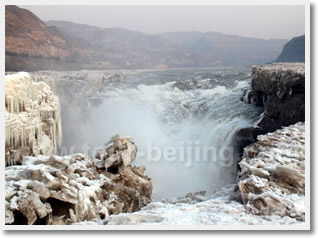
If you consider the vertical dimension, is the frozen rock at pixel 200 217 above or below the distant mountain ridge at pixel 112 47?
below

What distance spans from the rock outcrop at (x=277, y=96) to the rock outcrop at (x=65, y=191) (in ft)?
8.65

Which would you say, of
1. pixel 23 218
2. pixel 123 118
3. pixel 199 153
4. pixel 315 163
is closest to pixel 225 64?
pixel 199 153

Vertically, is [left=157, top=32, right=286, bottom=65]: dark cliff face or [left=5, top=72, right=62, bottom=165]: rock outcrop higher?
[left=157, top=32, right=286, bottom=65]: dark cliff face

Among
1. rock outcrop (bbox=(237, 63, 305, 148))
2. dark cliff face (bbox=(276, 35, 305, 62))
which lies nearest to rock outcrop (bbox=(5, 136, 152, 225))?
rock outcrop (bbox=(237, 63, 305, 148))

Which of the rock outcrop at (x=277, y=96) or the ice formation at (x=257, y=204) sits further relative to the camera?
the rock outcrop at (x=277, y=96)

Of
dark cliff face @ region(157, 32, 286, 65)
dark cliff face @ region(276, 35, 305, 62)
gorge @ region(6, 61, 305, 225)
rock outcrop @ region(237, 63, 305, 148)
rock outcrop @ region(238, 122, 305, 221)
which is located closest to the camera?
rock outcrop @ region(238, 122, 305, 221)

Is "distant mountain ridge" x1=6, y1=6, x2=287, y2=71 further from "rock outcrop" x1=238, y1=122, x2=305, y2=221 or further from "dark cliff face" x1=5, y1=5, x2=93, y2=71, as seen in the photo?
"rock outcrop" x1=238, y1=122, x2=305, y2=221

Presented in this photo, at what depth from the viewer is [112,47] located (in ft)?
16.8

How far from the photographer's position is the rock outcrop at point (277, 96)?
4785mm

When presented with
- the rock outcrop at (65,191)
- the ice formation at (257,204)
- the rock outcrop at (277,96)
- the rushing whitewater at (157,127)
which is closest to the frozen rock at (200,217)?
the ice formation at (257,204)

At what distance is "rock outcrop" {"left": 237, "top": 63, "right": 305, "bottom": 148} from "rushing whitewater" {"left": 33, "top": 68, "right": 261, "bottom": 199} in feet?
1.19

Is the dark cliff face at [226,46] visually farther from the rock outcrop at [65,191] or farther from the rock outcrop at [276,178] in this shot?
the rock outcrop at [65,191]

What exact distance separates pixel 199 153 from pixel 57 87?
2.85m

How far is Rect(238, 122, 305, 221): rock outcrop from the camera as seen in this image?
2.59 m
